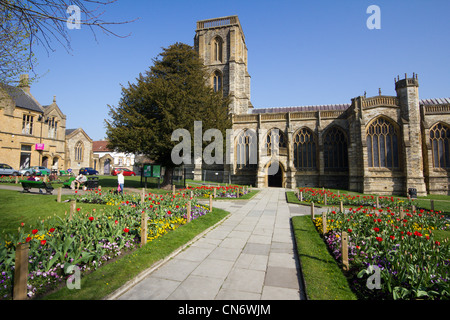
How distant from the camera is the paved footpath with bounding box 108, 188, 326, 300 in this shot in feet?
12.5

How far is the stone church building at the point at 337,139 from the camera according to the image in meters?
23.5

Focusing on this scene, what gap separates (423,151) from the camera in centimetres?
2509

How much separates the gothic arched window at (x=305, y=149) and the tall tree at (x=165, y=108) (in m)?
12.3

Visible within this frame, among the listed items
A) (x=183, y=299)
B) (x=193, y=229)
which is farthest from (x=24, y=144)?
(x=183, y=299)

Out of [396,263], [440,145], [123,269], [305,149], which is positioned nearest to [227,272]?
[123,269]

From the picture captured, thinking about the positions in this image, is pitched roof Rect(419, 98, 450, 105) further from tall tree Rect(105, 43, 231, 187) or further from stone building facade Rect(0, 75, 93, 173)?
stone building facade Rect(0, 75, 93, 173)

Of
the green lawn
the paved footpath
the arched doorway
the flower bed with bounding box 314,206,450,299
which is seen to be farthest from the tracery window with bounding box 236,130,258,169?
the flower bed with bounding box 314,206,450,299

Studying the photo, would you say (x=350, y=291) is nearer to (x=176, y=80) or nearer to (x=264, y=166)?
(x=176, y=80)

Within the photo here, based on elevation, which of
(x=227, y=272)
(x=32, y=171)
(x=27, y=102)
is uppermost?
(x=27, y=102)

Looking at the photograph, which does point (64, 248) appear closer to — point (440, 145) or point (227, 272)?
point (227, 272)

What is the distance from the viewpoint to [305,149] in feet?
96.1

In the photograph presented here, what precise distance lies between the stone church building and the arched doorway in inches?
5.5

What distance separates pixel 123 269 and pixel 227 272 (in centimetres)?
212

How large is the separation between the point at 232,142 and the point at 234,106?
6.18 m
